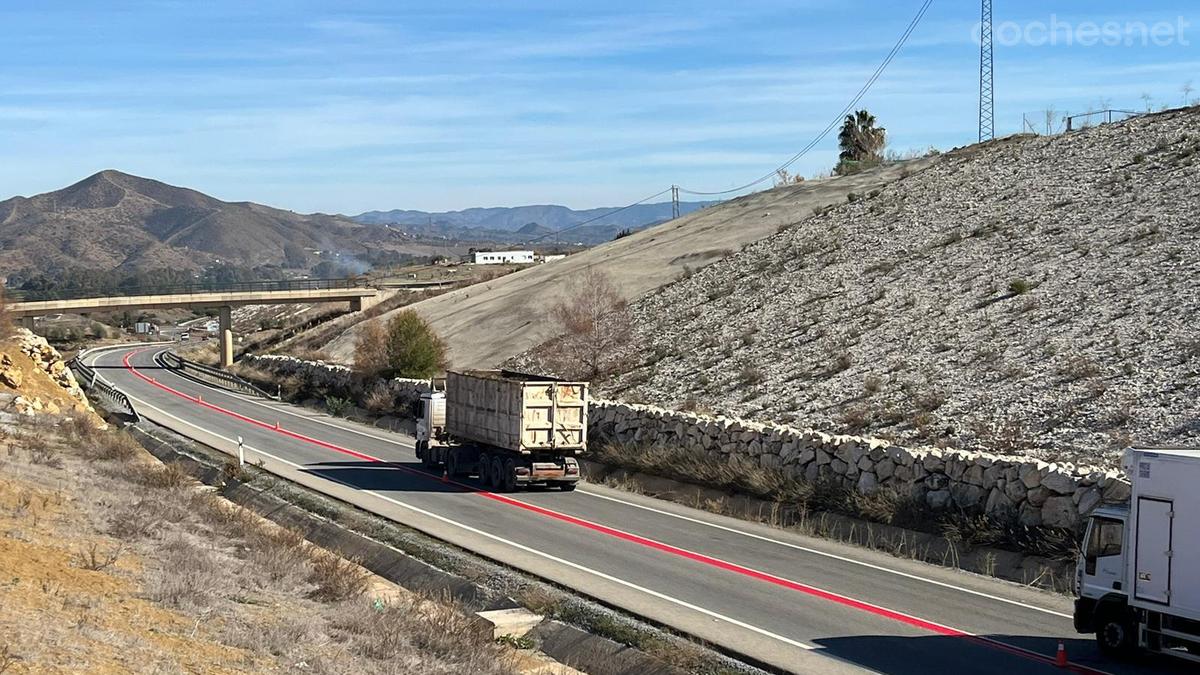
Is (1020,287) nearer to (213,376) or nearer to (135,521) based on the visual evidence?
(135,521)

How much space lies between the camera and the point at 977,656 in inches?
557

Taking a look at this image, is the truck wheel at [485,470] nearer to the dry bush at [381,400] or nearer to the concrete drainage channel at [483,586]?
the concrete drainage channel at [483,586]

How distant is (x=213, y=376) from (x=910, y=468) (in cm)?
5737

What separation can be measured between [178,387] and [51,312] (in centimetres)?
1721

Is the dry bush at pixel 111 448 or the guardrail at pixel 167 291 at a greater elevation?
the guardrail at pixel 167 291

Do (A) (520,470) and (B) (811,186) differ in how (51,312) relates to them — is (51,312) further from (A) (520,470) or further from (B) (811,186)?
(A) (520,470)

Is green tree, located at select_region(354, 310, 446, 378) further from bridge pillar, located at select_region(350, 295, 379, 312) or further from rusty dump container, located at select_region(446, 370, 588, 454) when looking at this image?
bridge pillar, located at select_region(350, 295, 379, 312)

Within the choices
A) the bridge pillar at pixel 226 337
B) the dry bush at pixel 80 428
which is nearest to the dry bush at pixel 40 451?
the dry bush at pixel 80 428

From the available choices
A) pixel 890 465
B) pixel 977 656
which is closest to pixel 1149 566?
pixel 977 656

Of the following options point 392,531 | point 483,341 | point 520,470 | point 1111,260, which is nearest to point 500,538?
point 392,531

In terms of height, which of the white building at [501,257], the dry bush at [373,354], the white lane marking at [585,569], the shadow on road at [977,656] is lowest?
the white lane marking at [585,569]

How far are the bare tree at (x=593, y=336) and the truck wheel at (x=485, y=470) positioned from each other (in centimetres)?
1441

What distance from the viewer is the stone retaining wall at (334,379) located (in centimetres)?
4659

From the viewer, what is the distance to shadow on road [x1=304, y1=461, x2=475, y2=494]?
96.5 ft
